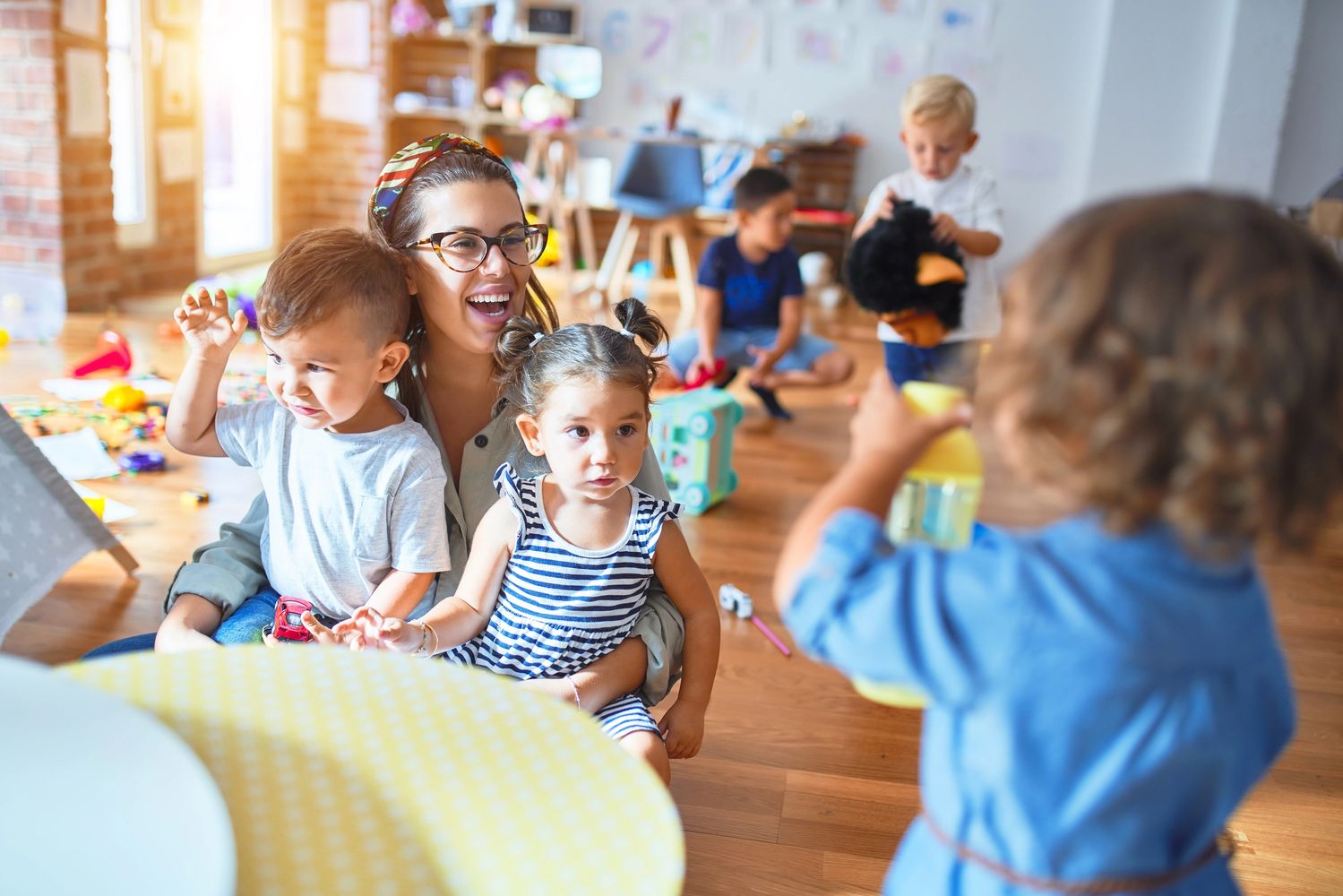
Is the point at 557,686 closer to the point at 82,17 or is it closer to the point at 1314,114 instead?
the point at 82,17

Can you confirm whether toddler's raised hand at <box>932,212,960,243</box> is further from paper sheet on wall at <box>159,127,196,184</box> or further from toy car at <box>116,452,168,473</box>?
paper sheet on wall at <box>159,127,196,184</box>

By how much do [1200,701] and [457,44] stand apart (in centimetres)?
675

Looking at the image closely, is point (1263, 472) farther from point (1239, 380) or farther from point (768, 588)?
point (768, 588)

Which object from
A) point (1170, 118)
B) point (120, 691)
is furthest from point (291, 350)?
point (1170, 118)

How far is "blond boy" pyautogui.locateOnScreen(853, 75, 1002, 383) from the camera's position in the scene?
10.2 ft

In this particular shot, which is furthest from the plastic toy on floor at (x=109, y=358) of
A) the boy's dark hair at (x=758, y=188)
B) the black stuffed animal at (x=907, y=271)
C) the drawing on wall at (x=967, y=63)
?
the drawing on wall at (x=967, y=63)

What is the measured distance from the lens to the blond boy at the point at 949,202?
3.11 m

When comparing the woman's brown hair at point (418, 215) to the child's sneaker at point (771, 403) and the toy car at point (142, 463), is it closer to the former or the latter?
the toy car at point (142, 463)

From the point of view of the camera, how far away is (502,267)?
5.06ft

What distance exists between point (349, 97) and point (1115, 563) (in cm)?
666

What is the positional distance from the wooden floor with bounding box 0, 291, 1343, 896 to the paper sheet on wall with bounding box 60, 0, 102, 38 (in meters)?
2.31

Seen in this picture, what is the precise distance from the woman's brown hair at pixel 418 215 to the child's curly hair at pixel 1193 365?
105 centimetres

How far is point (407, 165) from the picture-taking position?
161cm

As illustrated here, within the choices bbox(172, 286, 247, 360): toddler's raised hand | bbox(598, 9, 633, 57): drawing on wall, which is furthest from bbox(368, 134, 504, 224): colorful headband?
bbox(598, 9, 633, 57): drawing on wall
